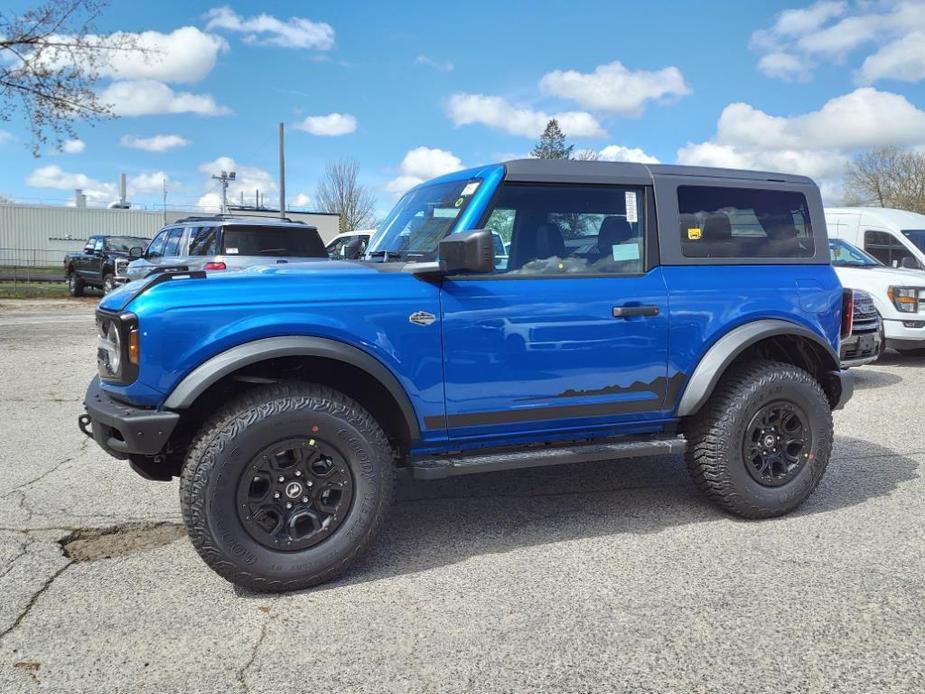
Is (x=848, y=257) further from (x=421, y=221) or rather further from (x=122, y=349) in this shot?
(x=122, y=349)

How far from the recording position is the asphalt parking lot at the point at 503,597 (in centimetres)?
266

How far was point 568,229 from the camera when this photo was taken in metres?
3.99

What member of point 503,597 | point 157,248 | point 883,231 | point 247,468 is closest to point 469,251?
point 247,468

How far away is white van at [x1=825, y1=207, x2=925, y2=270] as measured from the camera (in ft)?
37.9

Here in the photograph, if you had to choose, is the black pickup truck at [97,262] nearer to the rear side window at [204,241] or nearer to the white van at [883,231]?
the rear side window at [204,241]

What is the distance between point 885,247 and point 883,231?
26 cm

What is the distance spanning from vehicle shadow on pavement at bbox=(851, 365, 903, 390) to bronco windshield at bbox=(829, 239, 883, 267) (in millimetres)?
1505

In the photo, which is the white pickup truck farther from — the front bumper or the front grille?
the front bumper

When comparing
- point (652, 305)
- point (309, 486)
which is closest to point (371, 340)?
point (309, 486)

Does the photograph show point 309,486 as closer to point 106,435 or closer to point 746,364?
point 106,435

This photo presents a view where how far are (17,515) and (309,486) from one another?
82.7 inches

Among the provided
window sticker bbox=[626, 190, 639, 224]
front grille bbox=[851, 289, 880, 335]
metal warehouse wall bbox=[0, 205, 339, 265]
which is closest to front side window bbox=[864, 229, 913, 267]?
front grille bbox=[851, 289, 880, 335]

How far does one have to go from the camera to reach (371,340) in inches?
133

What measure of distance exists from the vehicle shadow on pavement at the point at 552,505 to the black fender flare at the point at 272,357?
0.86 meters
